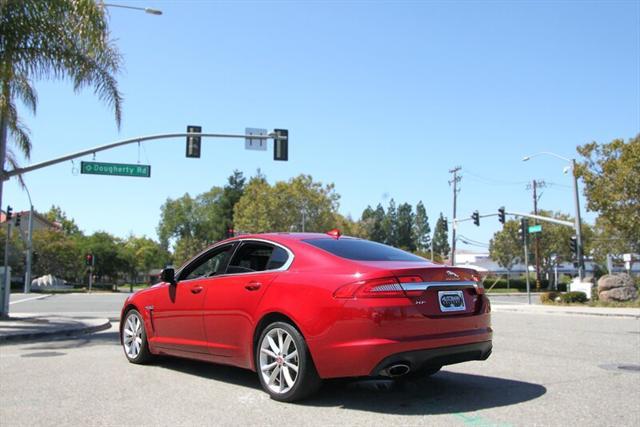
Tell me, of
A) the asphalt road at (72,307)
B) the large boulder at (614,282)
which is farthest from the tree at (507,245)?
the asphalt road at (72,307)

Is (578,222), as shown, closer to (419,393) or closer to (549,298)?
(549,298)

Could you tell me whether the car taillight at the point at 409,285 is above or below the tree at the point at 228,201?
below

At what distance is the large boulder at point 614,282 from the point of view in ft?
82.9

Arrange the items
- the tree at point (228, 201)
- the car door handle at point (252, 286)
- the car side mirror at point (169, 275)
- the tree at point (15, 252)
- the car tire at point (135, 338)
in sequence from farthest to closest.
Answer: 1. the tree at point (228, 201)
2. the tree at point (15, 252)
3. the car tire at point (135, 338)
4. the car side mirror at point (169, 275)
5. the car door handle at point (252, 286)

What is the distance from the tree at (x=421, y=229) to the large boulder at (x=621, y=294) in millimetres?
110298

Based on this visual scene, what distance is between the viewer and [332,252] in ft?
17.8

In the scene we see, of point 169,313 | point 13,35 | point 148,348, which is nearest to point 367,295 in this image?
point 169,313

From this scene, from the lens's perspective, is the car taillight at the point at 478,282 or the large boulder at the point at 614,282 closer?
the car taillight at the point at 478,282

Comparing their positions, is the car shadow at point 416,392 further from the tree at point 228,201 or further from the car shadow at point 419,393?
the tree at point 228,201

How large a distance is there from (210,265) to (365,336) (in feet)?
8.28

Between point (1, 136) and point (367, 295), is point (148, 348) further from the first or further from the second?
point (1, 136)

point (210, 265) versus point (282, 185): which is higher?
point (282, 185)

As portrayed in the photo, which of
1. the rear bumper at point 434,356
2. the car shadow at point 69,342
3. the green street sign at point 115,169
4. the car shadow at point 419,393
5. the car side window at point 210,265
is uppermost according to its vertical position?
the green street sign at point 115,169

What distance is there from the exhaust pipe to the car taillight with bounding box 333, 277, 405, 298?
0.56 metres
